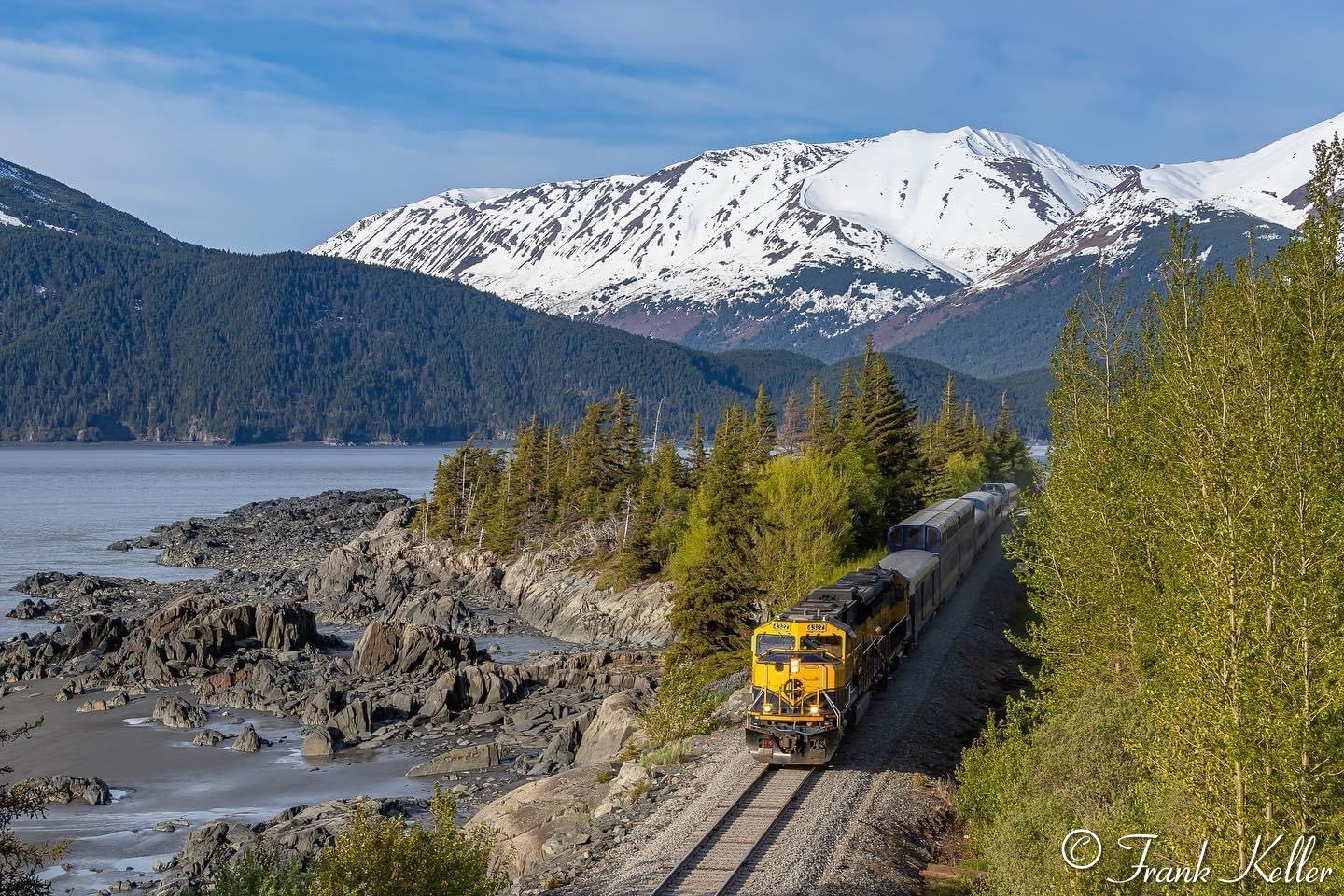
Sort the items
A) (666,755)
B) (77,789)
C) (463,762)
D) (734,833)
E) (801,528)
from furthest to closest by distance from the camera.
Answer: (801,528), (463,762), (77,789), (666,755), (734,833)

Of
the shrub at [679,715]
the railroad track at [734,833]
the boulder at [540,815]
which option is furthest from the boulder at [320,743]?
the railroad track at [734,833]

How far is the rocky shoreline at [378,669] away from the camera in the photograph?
36.6 meters

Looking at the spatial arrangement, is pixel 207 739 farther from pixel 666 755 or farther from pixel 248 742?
pixel 666 755

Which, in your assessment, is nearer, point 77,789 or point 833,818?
point 833,818

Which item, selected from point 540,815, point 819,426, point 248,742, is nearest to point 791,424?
point 819,426

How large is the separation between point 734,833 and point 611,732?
607 inches

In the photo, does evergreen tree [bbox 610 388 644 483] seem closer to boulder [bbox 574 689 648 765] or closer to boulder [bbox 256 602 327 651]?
boulder [bbox 256 602 327 651]

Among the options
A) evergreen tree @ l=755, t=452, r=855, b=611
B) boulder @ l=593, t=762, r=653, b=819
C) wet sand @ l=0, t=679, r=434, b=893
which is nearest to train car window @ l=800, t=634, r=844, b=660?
boulder @ l=593, t=762, r=653, b=819

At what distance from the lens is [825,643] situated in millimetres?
29625

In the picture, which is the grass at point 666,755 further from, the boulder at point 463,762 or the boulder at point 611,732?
the boulder at point 463,762

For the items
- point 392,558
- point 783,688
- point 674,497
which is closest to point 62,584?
point 392,558

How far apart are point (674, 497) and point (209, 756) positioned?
129 ft

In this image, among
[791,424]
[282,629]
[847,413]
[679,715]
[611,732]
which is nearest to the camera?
[679,715]

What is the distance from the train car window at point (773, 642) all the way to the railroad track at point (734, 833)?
110 inches
